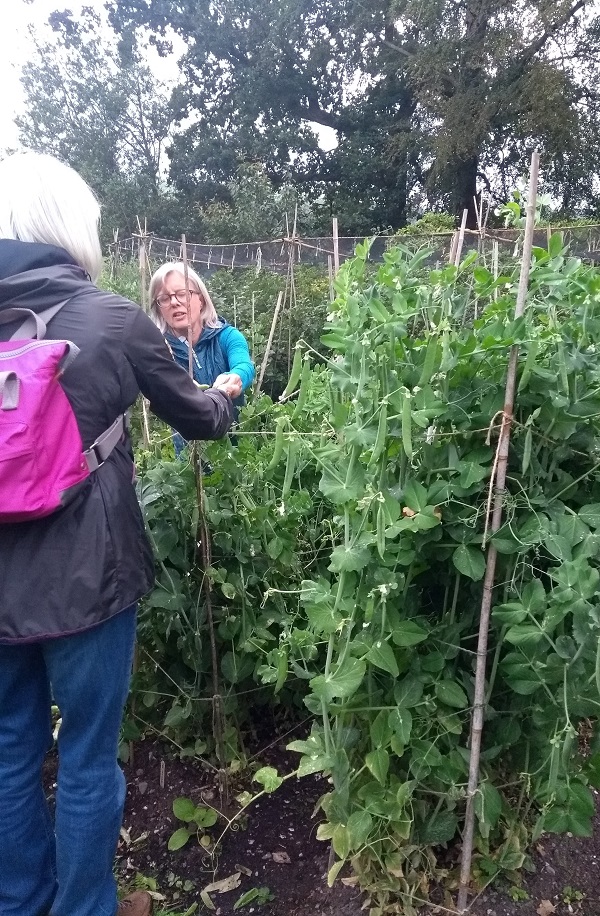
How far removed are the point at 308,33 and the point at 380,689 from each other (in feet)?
78.2

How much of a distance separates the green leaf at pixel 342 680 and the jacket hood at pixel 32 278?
96 centimetres

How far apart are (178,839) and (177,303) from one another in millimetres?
1918

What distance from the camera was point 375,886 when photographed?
1.67 m

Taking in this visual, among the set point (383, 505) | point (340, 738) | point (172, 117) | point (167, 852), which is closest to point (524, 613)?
point (383, 505)

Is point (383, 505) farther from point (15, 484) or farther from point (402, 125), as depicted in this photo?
point (402, 125)

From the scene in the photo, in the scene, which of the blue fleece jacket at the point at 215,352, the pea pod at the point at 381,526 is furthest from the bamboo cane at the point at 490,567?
the blue fleece jacket at the point at 215,352

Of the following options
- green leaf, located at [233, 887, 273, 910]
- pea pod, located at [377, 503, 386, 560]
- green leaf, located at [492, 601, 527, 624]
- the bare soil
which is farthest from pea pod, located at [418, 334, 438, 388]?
green leaf, located at [233, 887, 273, 910]

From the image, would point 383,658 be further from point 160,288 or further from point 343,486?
point 160,288

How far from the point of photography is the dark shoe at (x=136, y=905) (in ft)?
5.80

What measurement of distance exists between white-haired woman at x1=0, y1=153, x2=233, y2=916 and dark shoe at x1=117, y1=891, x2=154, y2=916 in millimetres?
224

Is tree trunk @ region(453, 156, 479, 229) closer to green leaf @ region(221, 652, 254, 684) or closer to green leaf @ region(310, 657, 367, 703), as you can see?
green leaf @ region(221, 652, 254, 684)

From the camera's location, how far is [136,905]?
5.86 ft

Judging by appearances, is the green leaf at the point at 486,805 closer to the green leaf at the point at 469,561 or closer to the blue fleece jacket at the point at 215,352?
the green leaf at the point at 469,561

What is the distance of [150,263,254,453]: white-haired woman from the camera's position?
2709mm
